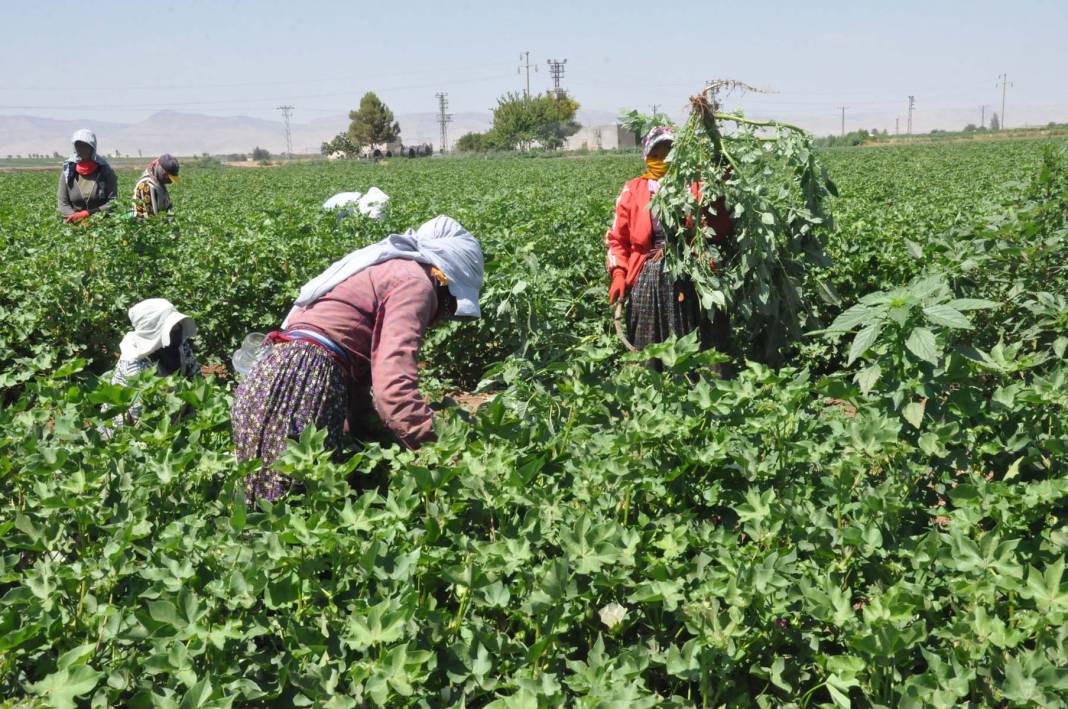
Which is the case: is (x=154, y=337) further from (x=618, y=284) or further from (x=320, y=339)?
(x=618, y=284)

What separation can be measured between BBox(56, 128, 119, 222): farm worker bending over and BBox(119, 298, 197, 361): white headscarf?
4011 mm

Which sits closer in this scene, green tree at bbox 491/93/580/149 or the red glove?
the red glove

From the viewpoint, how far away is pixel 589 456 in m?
2.03

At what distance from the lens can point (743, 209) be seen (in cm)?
417

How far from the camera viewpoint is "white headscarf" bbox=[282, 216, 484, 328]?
2877 mm


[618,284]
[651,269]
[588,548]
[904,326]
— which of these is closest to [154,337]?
[618,284]

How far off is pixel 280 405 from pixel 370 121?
98.8 meters

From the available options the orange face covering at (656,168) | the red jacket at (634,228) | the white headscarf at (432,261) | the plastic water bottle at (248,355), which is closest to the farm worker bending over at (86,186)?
the red jacket at (634,228)

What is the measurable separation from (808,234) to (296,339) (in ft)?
9.12

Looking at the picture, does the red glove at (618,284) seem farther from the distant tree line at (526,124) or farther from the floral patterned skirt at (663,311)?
the distant tree line at (526,124)

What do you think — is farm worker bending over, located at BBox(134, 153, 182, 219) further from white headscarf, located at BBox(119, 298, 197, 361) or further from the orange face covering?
the orange face covering

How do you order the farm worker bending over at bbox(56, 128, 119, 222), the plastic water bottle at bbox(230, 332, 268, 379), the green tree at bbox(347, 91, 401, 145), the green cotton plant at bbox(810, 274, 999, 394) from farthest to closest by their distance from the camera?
the green tree at bbox(347, 91, 401, 145) → the farm worker bending over at bbox(56, 128, 119, 222) → the plastic water bottle at bbox(230, 332, 268, 379) → the green cotton plant at bbox(810, 274, 999, 394)

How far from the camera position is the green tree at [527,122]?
300ft

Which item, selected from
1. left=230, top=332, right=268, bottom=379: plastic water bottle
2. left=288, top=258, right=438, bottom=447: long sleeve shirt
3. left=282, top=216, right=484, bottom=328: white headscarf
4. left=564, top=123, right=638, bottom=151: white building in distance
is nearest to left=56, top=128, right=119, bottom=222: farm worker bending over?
left=230, top=332, right=268, bottom=379: plastic water bottle
